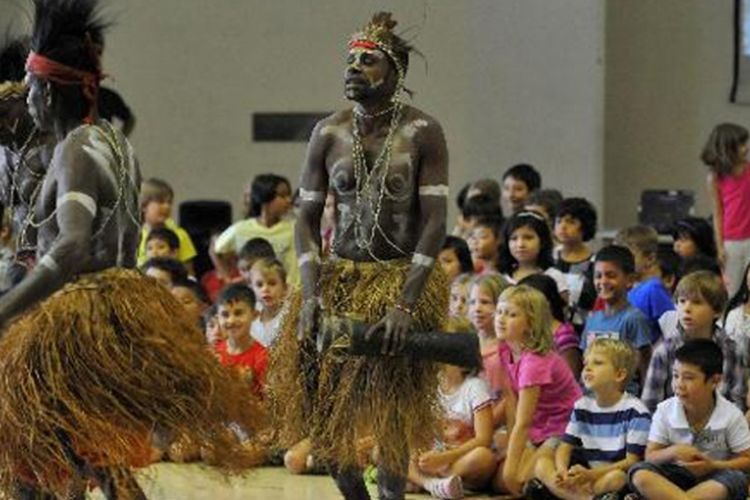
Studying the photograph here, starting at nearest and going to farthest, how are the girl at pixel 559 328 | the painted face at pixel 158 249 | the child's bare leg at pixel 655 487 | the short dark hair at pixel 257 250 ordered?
the child's bare leg at pixel 655 487
the girl at pixel 559 328
the short dark hair at pixel 257 250
the painted face at pixel 158 249

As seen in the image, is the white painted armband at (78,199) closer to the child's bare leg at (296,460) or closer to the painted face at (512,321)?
the painted face at (512,321)

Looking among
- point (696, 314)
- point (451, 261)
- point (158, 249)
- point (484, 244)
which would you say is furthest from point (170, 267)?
point (696, 314)

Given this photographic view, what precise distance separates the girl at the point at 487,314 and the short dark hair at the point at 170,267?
5.28ft

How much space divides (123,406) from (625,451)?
2418 millimetres

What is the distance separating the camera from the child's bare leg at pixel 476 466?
720 cm

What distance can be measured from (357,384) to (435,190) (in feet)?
2.02

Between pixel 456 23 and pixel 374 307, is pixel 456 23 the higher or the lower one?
the higher one

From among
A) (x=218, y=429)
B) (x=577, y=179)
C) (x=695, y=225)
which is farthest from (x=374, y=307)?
(x=577, y=179)

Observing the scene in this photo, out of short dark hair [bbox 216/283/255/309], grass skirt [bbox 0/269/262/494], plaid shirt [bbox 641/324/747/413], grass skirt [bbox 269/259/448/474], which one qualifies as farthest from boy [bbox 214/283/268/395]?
grass skirt [bbox 0/269/262/494]

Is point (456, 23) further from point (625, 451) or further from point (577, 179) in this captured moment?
point (625, 451)

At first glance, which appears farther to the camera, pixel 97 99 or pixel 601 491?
pixel 601 491

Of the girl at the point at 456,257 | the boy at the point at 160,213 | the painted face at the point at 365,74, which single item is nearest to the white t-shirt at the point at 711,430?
the painted face at the point at 365,74

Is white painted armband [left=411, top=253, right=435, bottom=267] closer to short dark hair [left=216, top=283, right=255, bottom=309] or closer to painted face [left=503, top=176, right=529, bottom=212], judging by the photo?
short dark hair [left=216, top=283, right=255, bottom=309]

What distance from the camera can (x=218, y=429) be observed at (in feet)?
16.9
